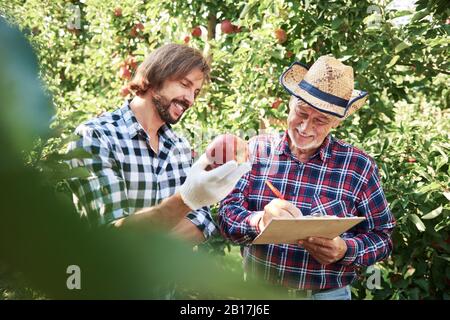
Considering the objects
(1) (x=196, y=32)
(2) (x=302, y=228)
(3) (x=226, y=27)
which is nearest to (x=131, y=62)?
(1) (x=196, y=32)

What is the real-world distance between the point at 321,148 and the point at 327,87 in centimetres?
24

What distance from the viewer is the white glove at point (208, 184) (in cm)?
139

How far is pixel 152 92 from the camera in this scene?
6.31 ft

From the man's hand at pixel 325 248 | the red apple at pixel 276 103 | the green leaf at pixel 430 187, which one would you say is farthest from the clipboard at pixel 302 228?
the red apple at pixel 276 103

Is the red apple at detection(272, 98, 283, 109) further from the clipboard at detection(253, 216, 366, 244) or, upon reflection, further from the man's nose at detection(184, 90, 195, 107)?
the clipboard at detection(253, 216, 366, 244)

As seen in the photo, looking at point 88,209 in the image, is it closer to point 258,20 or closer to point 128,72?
point 258,20

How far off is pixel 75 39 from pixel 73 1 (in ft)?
1.50

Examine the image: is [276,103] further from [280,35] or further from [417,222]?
[417,222]

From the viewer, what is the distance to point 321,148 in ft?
6.95

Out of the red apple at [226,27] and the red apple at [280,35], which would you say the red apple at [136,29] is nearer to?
the red apple at [226,27]

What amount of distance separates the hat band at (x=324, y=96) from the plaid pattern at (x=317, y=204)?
138 mm

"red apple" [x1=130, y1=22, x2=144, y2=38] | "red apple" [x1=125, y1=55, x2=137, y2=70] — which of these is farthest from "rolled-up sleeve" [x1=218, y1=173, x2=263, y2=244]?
"red apple" [x1=130, y1=22, x2=144, y2=38]

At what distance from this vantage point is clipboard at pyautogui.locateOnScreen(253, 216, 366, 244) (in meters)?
1.64
